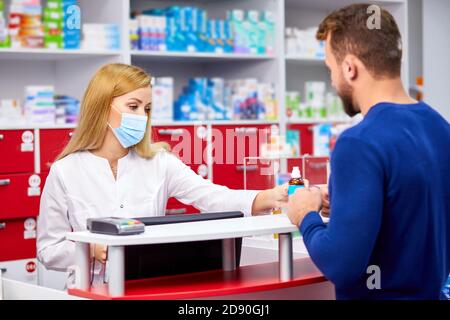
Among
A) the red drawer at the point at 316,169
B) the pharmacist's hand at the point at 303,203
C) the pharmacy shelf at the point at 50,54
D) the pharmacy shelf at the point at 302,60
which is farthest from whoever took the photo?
the pharmacy shelf at the point at 302,60

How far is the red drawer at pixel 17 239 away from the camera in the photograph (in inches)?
171

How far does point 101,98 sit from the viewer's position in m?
2.83

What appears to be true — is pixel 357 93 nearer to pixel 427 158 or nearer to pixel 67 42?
pixel 427 158

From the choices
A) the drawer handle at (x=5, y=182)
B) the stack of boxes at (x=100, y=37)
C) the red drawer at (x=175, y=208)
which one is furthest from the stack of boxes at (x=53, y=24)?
the red drawer at (x=175, y=208)

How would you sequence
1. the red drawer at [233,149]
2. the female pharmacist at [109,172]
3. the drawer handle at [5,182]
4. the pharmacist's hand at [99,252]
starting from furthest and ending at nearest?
the red drawer at [233,149] < the drawer handle at [5,182] < the female pharmacist at [109,172] < the pharmacist's hand at [99,252]

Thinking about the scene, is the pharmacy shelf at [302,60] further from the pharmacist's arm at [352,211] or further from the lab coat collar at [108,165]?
the pharmacist's arm at [352,211]

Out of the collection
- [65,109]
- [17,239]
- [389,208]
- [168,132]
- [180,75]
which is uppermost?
[180,75]

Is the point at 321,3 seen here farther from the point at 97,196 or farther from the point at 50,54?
the point at 97,196

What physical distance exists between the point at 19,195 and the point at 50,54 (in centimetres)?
84

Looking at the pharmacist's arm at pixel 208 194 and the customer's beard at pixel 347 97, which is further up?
the customer's beard at pixel 347 97

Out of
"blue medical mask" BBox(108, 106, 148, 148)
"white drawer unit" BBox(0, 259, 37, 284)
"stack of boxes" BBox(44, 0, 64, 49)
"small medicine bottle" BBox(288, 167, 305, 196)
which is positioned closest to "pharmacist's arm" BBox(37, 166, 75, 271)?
"blue medical mask" BBox(108, 106, 148, 148)

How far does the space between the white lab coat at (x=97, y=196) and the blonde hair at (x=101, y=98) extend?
5 centimetres

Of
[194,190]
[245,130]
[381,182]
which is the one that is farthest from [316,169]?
[381,182]
